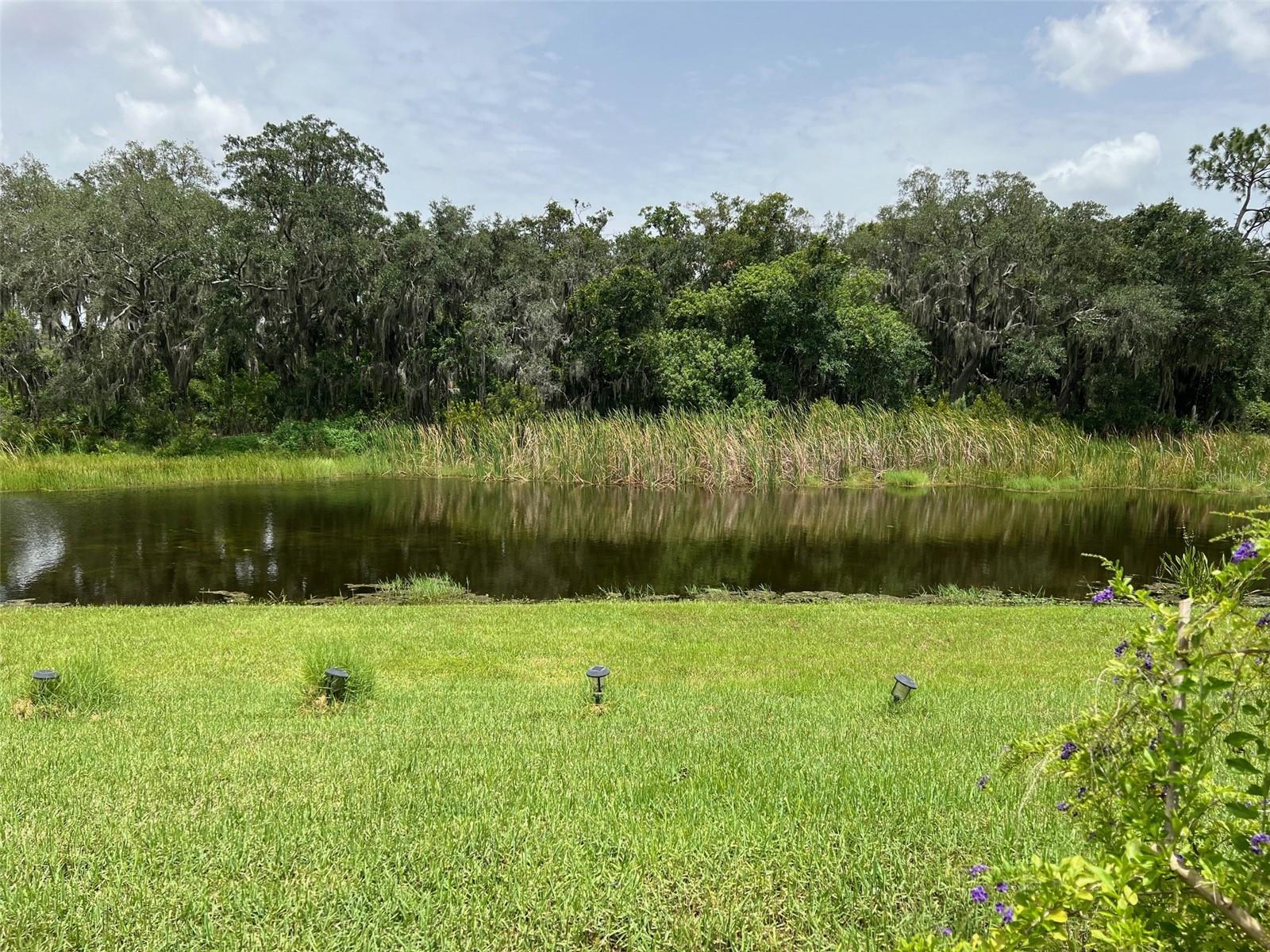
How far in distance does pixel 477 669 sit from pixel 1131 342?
103 ft

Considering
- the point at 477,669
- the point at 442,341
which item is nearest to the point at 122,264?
the point at 442,341

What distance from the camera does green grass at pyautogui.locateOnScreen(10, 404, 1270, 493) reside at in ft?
77.2

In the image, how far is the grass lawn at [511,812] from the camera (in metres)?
2.69

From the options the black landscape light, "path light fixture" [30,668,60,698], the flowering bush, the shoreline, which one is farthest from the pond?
the flowering bush

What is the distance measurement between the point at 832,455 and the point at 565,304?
14100 millimetres

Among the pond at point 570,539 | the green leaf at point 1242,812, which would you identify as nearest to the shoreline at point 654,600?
the pond at point 570,539

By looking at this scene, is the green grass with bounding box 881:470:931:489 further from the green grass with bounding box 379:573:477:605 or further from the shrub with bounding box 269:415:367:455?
the shrub with bounding box 269:415:367:455

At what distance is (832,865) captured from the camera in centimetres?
297

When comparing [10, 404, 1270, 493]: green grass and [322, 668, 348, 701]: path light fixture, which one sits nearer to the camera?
[322, 668, 348, 701]: path light fixture

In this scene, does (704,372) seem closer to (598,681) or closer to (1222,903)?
(598,681)

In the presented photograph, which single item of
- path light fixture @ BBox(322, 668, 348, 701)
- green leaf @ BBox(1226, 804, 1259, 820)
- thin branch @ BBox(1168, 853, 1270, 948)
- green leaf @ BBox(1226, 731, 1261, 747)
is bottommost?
path light fixture @ BBox(322, 668, 348, 701)

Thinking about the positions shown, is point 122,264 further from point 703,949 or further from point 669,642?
point 703,949

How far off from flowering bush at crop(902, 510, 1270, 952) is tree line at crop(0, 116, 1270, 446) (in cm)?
2671

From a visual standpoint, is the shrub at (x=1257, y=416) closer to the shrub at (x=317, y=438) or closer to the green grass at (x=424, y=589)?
the green grass at (x=424, y=589)
